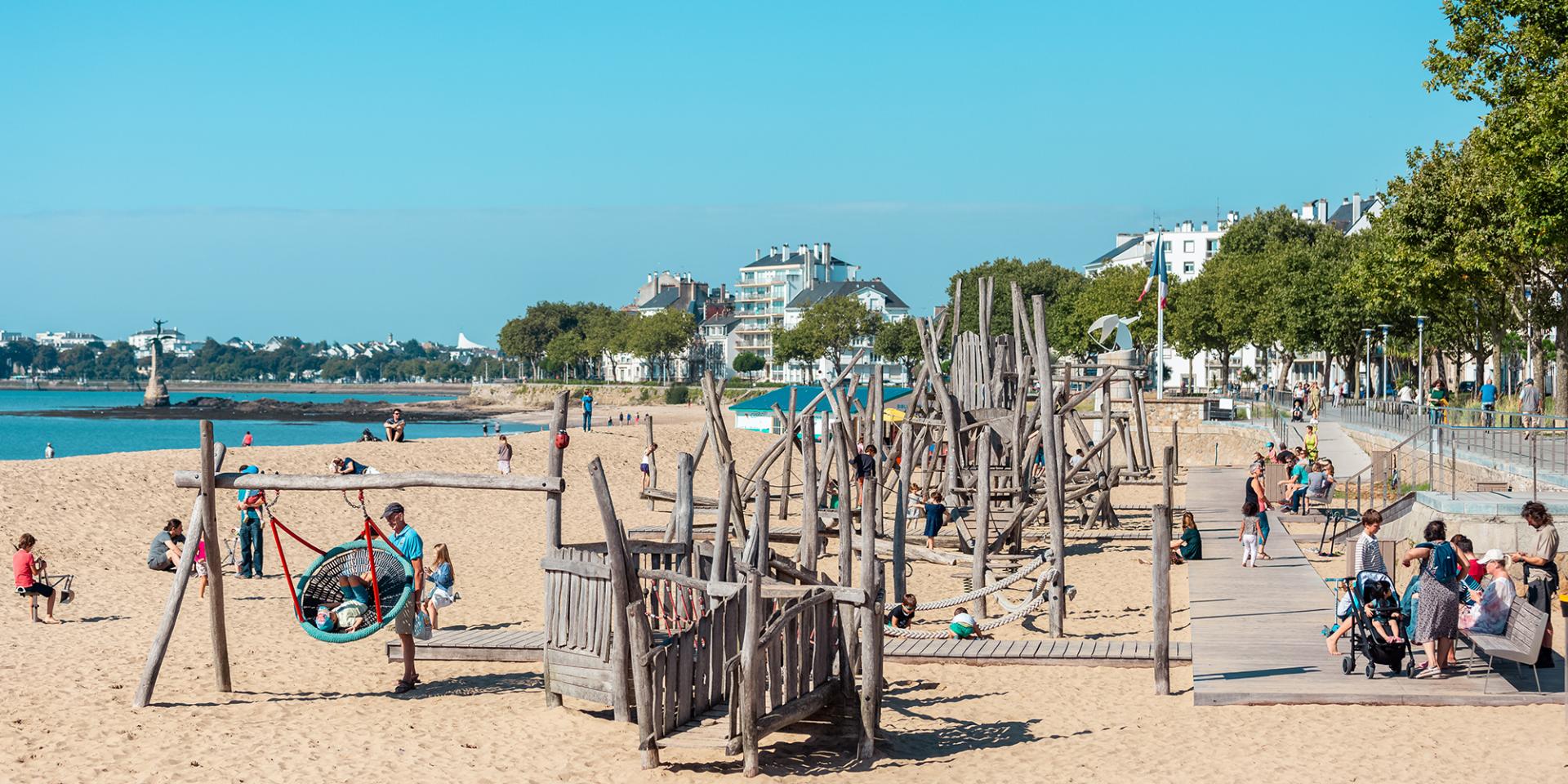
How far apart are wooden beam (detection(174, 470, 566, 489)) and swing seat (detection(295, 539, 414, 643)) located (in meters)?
0.53

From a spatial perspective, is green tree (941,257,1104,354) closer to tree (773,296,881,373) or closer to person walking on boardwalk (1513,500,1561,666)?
tree (773,296,881,373)

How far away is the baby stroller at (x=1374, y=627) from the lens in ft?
36.4

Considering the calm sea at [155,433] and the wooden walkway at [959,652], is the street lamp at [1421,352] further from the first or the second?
the calm sea at [155,433]

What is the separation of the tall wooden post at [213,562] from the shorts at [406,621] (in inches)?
53.3

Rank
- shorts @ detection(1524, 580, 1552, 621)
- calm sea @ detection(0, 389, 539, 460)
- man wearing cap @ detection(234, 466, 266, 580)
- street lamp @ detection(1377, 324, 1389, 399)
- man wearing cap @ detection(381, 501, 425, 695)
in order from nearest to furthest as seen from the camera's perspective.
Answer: shorts @ detection(1524, 580, 1552, 621)
man wearing cap @ detection(381, 501, 425, 695)
man wearing cap @ detection(234, 466, 266, 580)
street lamp @ detection(1377, 324, 1389, 399)
calm sea @ detection(0, 389, 539, 460)

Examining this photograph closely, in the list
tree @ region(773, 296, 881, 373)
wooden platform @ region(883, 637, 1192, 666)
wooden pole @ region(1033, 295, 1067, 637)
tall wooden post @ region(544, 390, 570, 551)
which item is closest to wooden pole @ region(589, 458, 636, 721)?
tall wooden post @ region(544, 390, 570, 551)

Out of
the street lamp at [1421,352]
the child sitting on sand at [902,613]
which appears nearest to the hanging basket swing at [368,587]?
the child sitting on sand at [902,613]

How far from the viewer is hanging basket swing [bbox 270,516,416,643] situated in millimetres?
11133

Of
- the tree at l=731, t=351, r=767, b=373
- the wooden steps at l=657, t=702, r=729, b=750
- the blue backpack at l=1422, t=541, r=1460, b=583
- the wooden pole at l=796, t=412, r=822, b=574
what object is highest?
the tree at l=731, t=351, r=767, b=373

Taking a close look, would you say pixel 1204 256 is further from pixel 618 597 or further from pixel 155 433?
pixel 618 597

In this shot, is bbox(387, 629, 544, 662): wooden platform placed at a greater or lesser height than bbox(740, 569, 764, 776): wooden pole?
lesser

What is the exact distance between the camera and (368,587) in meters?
11.3

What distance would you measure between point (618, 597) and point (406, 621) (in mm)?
2913

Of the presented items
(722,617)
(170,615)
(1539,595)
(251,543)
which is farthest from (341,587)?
(1539,595)
